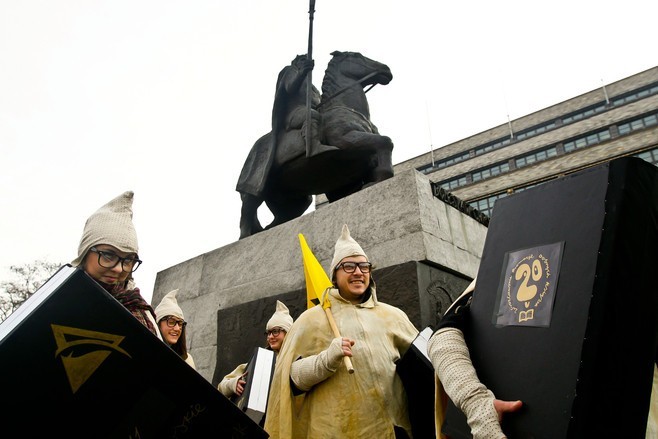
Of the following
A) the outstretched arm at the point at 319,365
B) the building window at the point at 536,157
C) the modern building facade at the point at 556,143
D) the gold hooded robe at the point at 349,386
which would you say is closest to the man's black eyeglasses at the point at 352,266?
the gold hooded robe at the point at 349,386

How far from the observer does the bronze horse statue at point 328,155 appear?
5004 mm

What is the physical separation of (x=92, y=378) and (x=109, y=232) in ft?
2.79

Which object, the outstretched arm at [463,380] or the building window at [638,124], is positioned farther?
the building window at [638,124]

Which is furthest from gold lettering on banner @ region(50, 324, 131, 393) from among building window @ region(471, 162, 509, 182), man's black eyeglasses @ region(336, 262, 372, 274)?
building window @ region(471, 162, 509, 182)

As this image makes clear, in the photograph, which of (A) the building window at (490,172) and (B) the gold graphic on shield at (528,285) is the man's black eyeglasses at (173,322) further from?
(A) the building window at (490,172)

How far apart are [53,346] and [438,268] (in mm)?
3061

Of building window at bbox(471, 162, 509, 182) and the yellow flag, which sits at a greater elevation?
building window at bbox(471, 162, 509, 182)

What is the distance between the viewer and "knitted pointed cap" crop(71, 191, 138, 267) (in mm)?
1673

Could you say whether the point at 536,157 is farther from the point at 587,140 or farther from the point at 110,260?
the point at 110,260

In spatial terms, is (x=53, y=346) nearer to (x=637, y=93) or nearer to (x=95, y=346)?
(x=95, y=346)

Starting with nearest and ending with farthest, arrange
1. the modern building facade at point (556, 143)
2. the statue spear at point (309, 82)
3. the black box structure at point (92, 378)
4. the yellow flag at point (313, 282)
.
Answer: the black box structure at point (92, 378) → the yellow flag at point (313, 282) → the statue spear at point (309, 82) → the modern building facade at point (556, 143)

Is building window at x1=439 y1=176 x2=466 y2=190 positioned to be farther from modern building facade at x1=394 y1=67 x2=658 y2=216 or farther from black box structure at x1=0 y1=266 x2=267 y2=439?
black box structure at x1=0 y1=266 x2=267 y2=439

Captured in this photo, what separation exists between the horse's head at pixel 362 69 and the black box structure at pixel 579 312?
4405 mm

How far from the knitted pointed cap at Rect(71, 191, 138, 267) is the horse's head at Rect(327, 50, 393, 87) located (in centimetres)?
427
